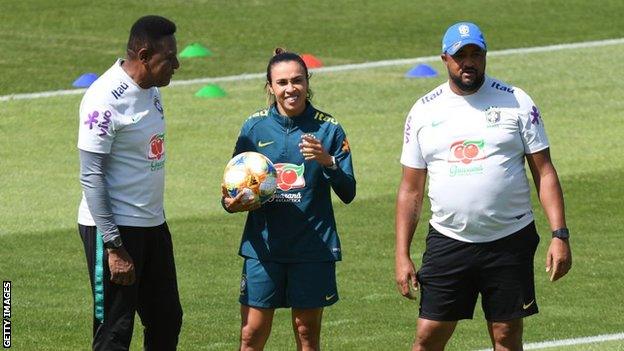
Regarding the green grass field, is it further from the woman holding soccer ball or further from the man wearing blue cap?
Answer: the man wearing blue cap

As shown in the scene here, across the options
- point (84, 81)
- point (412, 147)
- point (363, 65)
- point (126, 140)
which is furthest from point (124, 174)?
point (363, 65)

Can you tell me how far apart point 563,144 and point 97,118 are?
1224cm

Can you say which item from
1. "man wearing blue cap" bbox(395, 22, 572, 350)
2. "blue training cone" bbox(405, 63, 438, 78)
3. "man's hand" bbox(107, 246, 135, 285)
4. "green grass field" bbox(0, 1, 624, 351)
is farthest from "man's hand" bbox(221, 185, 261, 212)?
"blue training cone" bbox(405, 63, 438, 78)

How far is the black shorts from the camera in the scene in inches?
372

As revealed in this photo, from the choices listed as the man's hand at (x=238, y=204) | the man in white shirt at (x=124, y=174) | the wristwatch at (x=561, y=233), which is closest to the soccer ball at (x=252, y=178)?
the man's hand at (x=238, y=204)

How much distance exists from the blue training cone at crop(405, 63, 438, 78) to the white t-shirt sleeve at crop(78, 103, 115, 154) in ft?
52.1

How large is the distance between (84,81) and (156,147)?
1524 centimetres

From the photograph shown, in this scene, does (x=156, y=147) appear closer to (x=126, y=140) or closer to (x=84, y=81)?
(x=126, y=140)

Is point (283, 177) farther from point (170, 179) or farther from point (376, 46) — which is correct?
point (376, 46)

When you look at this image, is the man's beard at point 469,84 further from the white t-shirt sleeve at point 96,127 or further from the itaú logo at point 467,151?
the white t-shirt sleeve at point 96,127

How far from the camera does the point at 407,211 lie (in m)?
9.66

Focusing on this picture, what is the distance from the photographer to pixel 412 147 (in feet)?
31.4

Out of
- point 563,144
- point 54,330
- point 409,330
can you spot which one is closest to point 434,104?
point 409,330

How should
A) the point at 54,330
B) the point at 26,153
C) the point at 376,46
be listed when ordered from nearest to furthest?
the point at 54,330 → the point at 26,153 → the point at 376,46
